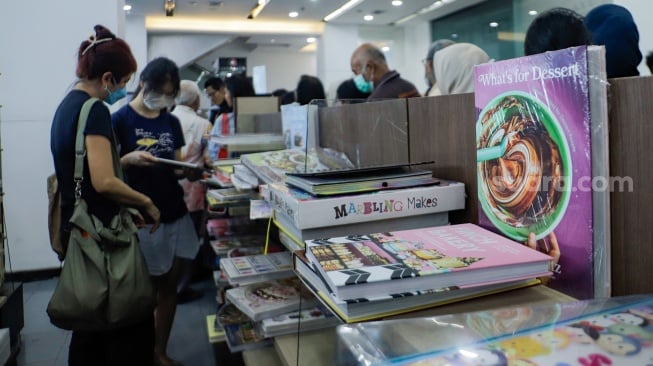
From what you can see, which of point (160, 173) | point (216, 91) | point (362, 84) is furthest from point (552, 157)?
point (216, 91)

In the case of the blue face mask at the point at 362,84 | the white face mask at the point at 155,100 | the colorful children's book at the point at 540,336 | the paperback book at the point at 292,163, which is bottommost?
the colorful children's book at the point at 540,336

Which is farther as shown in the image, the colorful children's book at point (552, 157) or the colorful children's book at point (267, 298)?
the colorful children's book at point (267, 298)

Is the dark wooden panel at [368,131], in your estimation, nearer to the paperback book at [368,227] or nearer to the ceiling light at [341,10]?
the paperback book at [368,227]

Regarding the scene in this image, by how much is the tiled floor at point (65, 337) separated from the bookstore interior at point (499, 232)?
174 cm

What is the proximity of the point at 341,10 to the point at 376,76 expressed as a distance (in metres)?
5.75

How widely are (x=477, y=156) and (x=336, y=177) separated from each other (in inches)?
9.4

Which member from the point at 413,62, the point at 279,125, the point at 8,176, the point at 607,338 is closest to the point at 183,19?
the point at 413,62

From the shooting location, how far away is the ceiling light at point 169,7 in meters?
7.40

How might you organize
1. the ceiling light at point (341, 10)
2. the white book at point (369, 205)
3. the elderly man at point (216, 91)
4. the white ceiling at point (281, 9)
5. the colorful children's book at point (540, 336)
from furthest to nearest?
the ceiling light at point (341, 10)
the white ceiling at point (281, 9)
the elderly man at point (216, 91)
the white book at point (369, 205)
the colorful children's book at point (540, 336)

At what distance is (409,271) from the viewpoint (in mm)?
585

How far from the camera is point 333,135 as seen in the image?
1484 mm

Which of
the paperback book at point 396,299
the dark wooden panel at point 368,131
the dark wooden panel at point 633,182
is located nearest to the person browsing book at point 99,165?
the dark wooden panel at point 368,131

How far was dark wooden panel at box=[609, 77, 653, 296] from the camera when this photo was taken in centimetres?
58

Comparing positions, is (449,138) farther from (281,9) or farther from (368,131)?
(281,9)
